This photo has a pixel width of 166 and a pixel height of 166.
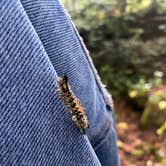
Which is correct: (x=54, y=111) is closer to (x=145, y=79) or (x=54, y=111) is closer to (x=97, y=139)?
(x=97, y=139)

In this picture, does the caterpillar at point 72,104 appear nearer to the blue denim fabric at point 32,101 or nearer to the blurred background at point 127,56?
the blue denim fabric at point 32,101

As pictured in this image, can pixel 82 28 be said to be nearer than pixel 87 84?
No

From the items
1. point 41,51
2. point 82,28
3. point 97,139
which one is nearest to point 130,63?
point 82,28

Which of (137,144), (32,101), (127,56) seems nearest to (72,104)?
(32,101)

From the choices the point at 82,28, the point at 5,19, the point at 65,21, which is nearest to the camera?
the point at 5,19

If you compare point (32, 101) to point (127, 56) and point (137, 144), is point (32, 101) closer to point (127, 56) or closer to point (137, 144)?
point (137, 144)

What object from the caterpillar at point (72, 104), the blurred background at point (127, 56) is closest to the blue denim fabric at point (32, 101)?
the caterpillar at point (72, 104)
